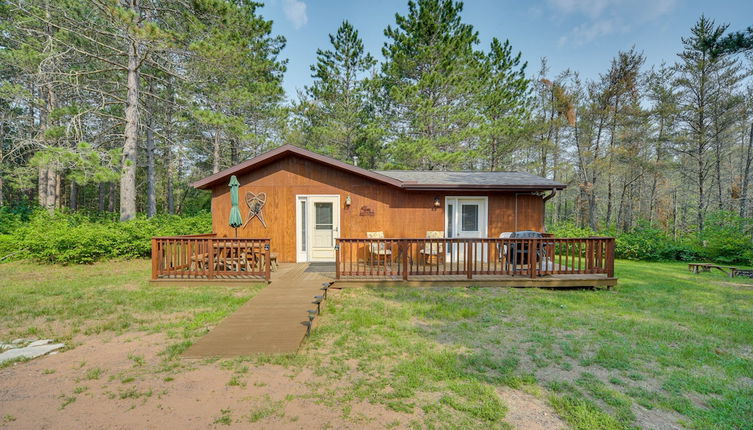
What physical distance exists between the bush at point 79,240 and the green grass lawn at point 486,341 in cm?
155

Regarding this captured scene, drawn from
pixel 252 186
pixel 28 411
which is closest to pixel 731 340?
pixel 28 411

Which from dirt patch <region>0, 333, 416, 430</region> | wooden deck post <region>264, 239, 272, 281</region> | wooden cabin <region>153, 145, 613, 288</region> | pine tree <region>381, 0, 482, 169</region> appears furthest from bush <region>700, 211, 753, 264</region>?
wooden deck post <region>264, 239, 272, 281</region>

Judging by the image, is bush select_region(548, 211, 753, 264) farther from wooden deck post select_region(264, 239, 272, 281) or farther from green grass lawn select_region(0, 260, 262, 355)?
green grass lawn select_region(0, 260, 262, 355)

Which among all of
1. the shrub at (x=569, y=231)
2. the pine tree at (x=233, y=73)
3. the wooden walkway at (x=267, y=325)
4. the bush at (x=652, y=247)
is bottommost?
the wooden walkway at (x=267, y=325)

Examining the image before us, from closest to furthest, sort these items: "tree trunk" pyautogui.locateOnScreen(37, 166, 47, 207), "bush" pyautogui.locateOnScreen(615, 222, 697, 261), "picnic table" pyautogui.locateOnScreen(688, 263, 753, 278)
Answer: "picnic table" pyautogui.locateOnScreen(688, 263, 753, 278)
"bush" pyautogui.locateOnScreen(615, 222, 697, 261)
"tree trunk" pyautogui.locateOnScreen(37, 166, 47, 207)

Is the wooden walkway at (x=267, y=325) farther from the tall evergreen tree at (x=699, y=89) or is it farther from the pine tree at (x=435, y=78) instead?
the tall evergreen tree at (x=699, y=89)

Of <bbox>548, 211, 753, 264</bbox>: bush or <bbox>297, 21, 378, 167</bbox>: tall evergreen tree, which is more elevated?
<bbox>297, 21, 378, 167</bbox>: tall evergreen tree

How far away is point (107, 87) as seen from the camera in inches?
536

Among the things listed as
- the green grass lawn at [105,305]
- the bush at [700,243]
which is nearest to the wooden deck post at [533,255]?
the green grass lawn at [105,305]

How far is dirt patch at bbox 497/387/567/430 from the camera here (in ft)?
7.77

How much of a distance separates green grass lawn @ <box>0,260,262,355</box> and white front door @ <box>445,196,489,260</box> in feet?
17.4

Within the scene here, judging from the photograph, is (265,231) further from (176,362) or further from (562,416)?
(562,416)

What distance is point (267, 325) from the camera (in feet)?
14.0

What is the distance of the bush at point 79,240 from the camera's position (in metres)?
8.52
